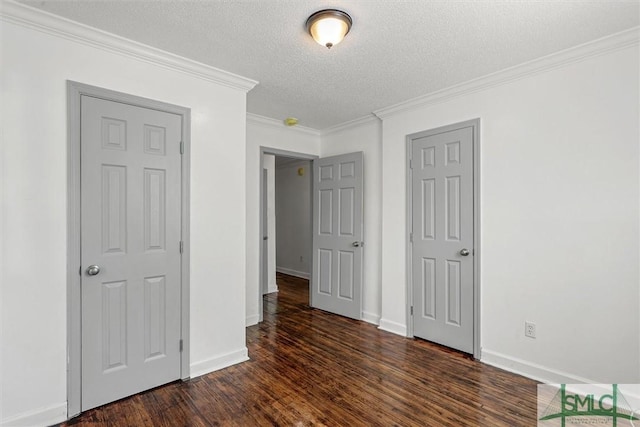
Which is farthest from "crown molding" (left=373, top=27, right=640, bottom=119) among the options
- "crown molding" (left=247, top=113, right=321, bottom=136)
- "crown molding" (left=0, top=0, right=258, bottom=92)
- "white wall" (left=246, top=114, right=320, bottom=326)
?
"crown molding" (left=0, top=0, right=258, bottom=92)

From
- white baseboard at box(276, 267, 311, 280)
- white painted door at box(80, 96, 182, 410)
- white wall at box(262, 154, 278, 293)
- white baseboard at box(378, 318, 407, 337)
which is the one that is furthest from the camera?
white baseboard at box(276, 267, 311, 280)

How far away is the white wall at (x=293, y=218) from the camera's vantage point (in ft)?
22.7

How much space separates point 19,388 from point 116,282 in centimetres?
76

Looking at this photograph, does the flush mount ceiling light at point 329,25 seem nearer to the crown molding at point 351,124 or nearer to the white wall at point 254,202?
the crown molding at point 351,124

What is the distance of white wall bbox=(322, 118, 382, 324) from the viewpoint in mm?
4047

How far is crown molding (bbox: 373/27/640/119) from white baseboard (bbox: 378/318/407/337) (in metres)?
2.42

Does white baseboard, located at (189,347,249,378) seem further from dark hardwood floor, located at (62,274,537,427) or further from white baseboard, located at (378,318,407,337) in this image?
white baseboard, located at (378,318,407,337)

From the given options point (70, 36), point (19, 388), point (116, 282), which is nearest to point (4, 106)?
point (70, 36)

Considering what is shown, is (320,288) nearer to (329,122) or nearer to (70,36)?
Answer: (329,122)

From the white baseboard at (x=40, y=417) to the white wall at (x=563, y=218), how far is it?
129 inches

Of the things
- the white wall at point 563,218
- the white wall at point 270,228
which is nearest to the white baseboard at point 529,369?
the white wall at point 563,218

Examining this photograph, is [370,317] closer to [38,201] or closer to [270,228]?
[270,228]

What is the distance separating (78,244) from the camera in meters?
2.17

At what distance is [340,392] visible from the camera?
95.6 inches
